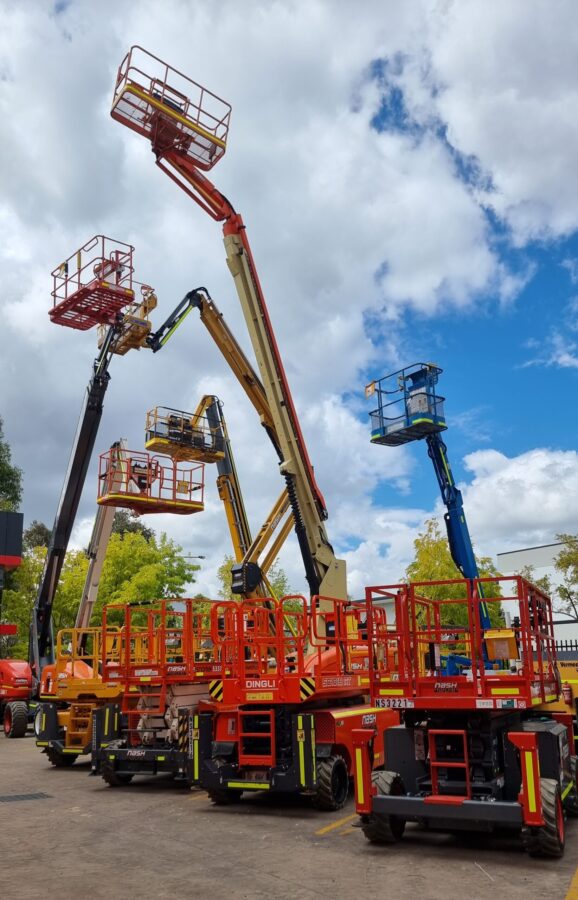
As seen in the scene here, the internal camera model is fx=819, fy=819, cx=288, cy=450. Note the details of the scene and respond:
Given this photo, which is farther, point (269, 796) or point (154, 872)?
point (269, 796)

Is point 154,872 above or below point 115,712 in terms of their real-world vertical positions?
below

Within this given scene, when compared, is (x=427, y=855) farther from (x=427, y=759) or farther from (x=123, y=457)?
(x=123, y=457)

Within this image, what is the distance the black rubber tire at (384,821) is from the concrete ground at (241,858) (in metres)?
0.13

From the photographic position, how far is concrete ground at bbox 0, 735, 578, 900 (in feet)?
24.9

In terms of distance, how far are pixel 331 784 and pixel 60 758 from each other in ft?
26.7

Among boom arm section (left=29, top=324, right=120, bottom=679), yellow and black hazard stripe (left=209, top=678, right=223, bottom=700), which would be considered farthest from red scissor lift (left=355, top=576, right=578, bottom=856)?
boom arm section (left=29, top=324, right=120, bottom=679)

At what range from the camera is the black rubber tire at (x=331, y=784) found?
11.2 metres

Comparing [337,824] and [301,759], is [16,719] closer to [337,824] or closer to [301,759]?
[301,759]

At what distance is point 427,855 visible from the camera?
864cm

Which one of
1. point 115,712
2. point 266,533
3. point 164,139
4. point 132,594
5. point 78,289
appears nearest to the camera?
point 115,712

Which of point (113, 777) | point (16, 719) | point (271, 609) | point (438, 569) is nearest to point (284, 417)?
point (271, 609)

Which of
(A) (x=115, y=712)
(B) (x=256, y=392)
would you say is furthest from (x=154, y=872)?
(B) (x=256, y=392)

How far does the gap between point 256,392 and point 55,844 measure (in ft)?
40.9

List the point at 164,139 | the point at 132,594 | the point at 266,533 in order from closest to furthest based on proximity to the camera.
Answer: the point at 164,139 → the point at 266,533 → the point at 132,594
